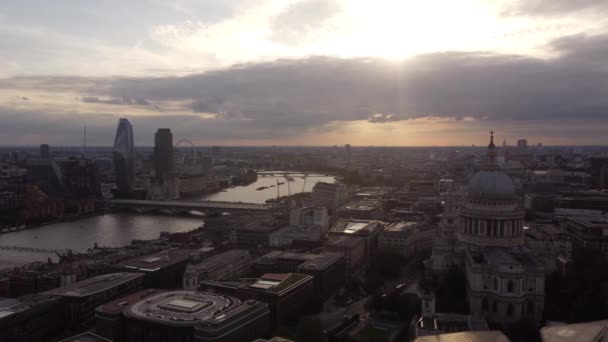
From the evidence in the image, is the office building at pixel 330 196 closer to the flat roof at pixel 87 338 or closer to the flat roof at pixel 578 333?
the flat roof at pixel 87 338

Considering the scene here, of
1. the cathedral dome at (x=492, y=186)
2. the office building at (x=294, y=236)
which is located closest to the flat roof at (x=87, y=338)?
the office building at (x=294, y=236)

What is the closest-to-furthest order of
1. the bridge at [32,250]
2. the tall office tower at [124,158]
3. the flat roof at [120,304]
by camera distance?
1. the flat roof at [120,304]
2. the bridge at [32,250]
3. the tall office tower at [124,158]

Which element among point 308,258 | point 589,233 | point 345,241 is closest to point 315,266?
point 308,258

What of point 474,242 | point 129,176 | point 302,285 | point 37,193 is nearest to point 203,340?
point 302,285

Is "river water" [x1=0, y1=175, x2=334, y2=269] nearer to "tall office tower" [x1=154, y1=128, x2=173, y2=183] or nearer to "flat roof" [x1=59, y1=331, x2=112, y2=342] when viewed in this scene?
"flat roof" [x1=59, y1=331, x2=112, y2=342]

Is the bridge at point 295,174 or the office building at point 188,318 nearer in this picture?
the office building at point 188,318

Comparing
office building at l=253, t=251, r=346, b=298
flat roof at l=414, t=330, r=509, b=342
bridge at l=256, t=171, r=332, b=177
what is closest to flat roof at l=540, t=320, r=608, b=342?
flat roof at l=414, t=330, r=509, b=342

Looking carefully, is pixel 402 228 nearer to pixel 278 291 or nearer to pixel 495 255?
pixel 495 255
